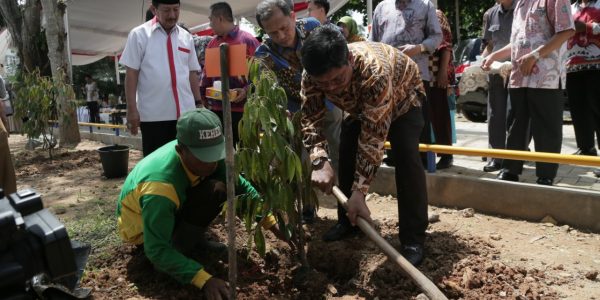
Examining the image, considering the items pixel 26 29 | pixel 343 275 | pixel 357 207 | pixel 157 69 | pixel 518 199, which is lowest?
pixel 343 275

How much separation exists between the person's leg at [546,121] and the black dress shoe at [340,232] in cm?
150

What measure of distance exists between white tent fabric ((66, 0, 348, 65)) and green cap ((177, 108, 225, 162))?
7.99 meters

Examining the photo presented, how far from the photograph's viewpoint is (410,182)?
8.64 feet

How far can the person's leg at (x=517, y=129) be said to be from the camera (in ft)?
11.5

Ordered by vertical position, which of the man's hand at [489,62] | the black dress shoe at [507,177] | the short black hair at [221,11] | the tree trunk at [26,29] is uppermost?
the tree trunk at [26,29]

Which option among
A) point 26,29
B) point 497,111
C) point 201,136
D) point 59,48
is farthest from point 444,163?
point 26,29

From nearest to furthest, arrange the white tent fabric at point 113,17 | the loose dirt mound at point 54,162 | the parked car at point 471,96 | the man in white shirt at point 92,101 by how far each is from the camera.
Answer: the loose dirt mound at point 54,162
the parked car at point 471,96
the white tent fabric at point 113,17
the man in white shirt at point 92,101

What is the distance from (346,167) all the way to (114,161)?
3509mm

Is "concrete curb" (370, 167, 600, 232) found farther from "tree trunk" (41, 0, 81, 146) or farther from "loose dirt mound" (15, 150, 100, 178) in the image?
"tree trunk" (41, 0, 81, 146)

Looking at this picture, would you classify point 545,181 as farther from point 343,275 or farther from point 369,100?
point 369,100

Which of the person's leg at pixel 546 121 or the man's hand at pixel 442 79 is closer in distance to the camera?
the person's leg at pixel 546 121

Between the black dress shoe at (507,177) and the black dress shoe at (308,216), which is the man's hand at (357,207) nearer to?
the black dress shoe at (308,216)

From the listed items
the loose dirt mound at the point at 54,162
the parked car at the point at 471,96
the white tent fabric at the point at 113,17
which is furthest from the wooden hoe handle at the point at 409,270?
the white tent fabric at the point at 113,17

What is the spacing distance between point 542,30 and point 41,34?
10.4 m
